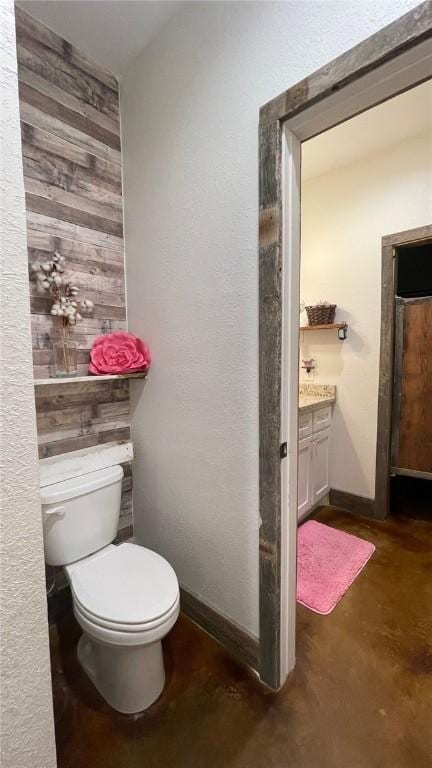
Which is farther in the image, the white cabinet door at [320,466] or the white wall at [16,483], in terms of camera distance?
the white cabinet door at [320,466]

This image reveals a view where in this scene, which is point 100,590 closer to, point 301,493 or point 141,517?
point 141,517

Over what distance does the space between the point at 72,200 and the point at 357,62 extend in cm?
127

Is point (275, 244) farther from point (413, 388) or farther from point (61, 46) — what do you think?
point (413, 388)

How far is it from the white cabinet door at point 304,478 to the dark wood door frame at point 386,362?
521 mm

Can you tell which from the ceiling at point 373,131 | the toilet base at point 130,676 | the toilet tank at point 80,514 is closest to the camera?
the toilet base at point 130,676

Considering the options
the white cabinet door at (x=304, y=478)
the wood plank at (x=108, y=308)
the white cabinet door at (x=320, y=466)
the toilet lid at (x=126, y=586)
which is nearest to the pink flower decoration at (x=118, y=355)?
the wood plank at (x=108, y=308)

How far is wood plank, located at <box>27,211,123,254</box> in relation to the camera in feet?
4.63

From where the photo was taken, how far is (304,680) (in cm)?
126

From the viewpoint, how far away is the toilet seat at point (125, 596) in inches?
41.2

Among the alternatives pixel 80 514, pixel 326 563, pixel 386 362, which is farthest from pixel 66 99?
pixel 326 563

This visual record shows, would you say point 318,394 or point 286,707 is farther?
point 318,394

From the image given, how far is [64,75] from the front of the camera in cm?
146

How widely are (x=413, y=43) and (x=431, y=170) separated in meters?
1.63

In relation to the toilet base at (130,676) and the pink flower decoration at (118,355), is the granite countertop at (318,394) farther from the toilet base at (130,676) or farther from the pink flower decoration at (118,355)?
the toilet base at (130,676)
